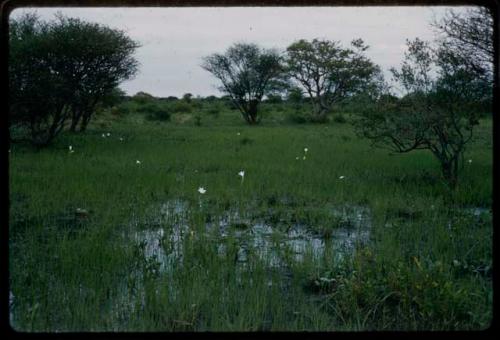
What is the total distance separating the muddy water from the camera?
4641mm

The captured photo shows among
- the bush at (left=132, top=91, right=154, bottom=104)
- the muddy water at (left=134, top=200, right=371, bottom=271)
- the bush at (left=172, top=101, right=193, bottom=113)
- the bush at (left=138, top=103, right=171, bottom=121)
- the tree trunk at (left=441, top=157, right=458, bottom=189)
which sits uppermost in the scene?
the bush at (left=132, top=91, right=154, bottom=104)

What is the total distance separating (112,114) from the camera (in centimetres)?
2441

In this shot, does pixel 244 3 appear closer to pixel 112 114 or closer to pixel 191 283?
pixel 191 283

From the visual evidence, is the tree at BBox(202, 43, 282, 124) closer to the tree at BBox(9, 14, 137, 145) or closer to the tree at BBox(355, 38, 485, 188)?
the tree at BBox(9, 14, 137, 145)

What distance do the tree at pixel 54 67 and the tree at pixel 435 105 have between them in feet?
27.2

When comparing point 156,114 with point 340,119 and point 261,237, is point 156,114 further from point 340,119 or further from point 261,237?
point 261,237

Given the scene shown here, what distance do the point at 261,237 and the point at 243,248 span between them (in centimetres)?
42

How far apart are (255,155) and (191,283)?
7.64 meters

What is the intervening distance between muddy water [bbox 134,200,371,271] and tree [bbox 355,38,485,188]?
7.46 ft

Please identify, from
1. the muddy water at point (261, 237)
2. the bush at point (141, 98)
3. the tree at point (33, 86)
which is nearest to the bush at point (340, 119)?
the bush at point (141, 98)

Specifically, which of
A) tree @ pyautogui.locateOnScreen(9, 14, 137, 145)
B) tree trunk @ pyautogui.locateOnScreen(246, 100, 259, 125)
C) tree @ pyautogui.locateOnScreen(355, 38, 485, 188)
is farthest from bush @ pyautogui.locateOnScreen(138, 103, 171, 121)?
tree @ pyautogui.locateOnScreen(355, 38, 485, 188)

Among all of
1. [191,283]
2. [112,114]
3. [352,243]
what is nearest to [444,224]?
[352,243]

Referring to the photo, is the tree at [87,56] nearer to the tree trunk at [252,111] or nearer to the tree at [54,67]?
the tree at [54,67]

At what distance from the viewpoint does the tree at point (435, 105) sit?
297 inches
